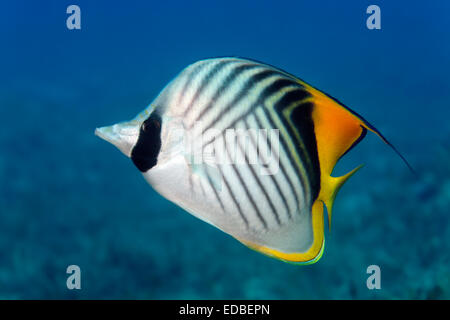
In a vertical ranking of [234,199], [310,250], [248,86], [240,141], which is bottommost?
[310,250]

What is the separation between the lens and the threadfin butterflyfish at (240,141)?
0.74m

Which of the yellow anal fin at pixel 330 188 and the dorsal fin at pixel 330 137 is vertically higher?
the dorsal fin at pixel 330 137

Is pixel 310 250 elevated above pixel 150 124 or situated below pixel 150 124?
below

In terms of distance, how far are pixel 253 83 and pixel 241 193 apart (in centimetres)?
23

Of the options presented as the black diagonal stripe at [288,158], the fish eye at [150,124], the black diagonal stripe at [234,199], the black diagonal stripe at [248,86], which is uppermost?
the black diagonal stripe at [248,86]

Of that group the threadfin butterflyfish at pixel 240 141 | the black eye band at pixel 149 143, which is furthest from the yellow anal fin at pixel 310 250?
the black eye band at pixel 149 143

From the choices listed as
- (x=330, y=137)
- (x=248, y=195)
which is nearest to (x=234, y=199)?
(x=248, y=195)

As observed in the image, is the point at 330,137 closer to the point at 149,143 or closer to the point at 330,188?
the point at 330,188

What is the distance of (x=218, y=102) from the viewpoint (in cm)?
75

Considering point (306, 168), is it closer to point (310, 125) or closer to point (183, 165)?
point (310, 125)

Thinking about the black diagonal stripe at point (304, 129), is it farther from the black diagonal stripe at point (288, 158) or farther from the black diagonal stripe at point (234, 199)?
the black diagonal stripe at point (234, 199)

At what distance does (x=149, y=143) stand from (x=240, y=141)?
7.4 inches

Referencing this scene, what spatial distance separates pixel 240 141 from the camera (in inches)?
29.0
